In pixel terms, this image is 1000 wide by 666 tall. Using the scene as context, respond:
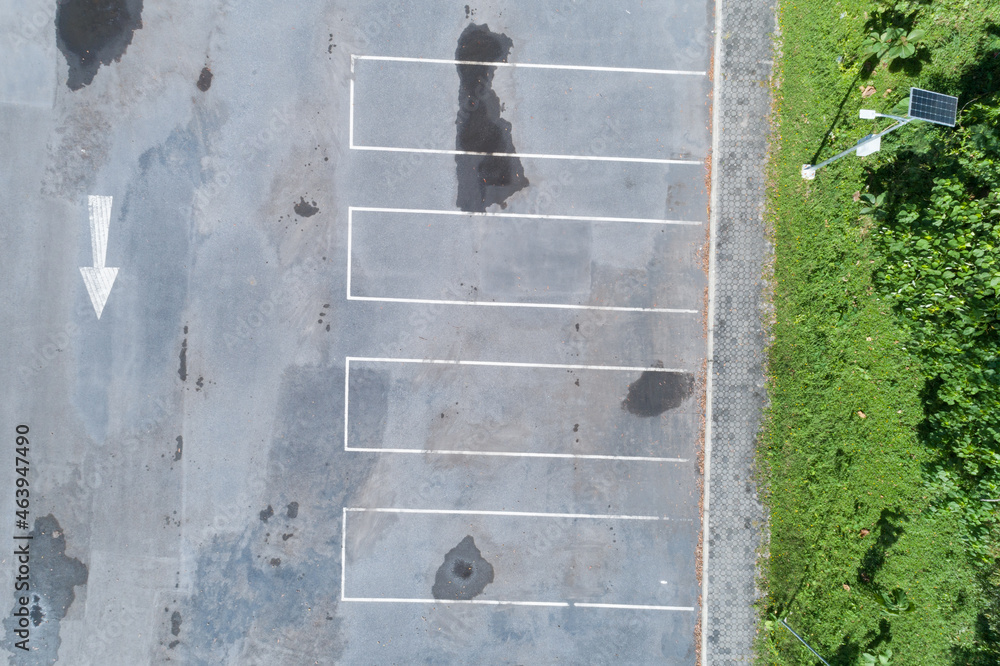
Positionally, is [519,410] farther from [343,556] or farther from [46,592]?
[46,592]

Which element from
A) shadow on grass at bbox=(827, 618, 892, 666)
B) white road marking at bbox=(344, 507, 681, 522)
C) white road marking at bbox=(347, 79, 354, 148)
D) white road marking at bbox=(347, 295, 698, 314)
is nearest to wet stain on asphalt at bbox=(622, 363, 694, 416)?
white road marking at bbox=(347, 295, 698, 314)

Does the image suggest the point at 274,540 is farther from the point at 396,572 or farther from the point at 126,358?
the point at 126,358

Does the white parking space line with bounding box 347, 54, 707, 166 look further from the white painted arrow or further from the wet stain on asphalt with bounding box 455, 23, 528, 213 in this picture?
the white painted arrow

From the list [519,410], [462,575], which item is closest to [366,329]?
[519,410]

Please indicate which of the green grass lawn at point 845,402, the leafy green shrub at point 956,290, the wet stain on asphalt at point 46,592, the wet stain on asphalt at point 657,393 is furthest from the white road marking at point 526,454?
the wet stain on asphalt at point 46,592

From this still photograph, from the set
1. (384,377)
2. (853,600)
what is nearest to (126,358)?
(384,377)

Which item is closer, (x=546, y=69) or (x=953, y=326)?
(x=953, y=326)
